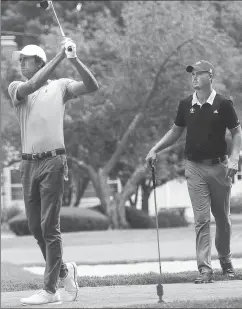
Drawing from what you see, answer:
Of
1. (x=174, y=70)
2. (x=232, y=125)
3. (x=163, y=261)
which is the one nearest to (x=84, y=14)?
(x=174, y=70)

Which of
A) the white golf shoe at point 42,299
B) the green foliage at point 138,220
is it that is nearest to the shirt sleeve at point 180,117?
the white golf shoe at point 42,299

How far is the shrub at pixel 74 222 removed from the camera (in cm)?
2955

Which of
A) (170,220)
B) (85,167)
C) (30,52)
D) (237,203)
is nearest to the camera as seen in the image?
(30,52)

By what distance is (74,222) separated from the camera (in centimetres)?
2989

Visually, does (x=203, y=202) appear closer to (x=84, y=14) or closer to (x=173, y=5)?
(x=173, y=5)

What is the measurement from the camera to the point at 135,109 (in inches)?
1201

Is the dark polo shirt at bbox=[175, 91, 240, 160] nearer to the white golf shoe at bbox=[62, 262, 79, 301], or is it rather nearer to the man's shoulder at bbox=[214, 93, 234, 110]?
the man's shoulder at bbox=[214, 93, 234, 110]

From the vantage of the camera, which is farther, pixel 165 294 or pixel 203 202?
Result: pixel 203 202

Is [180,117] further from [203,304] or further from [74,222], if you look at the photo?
[74,222]

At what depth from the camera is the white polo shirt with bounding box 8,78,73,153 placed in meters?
7.27

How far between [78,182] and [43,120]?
3106 cm

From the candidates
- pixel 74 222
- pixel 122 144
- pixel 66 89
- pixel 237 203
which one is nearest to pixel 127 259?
pixel 66 89

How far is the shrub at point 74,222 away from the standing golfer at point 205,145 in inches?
802

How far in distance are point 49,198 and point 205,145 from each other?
7.60ft
